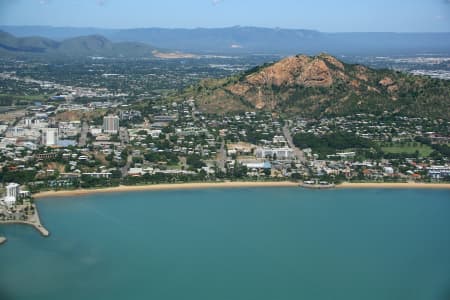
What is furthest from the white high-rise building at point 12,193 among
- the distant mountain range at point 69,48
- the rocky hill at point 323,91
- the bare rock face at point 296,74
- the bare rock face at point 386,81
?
the distant mountain range at point 69,48

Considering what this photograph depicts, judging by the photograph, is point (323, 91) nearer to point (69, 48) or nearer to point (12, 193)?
point (12, 193)

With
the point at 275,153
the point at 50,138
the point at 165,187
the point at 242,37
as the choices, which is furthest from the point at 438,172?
the point at 242,37

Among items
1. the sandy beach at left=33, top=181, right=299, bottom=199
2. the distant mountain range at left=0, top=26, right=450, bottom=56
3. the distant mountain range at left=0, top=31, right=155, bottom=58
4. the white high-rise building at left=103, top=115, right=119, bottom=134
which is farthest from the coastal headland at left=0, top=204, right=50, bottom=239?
the distant mountain range at left=0, top=26, right=450, bottom=56

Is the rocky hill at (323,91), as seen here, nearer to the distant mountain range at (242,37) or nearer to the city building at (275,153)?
the city building at (275,153)

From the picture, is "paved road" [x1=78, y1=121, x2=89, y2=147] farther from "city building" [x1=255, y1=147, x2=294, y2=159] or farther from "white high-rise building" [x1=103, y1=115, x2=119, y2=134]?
"city building" [x1=255, y1=147, x2=294, y2=159]

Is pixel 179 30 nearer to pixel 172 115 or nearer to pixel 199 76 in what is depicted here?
pixel 199 76

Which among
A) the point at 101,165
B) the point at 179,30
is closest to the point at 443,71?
the point at 101,165
